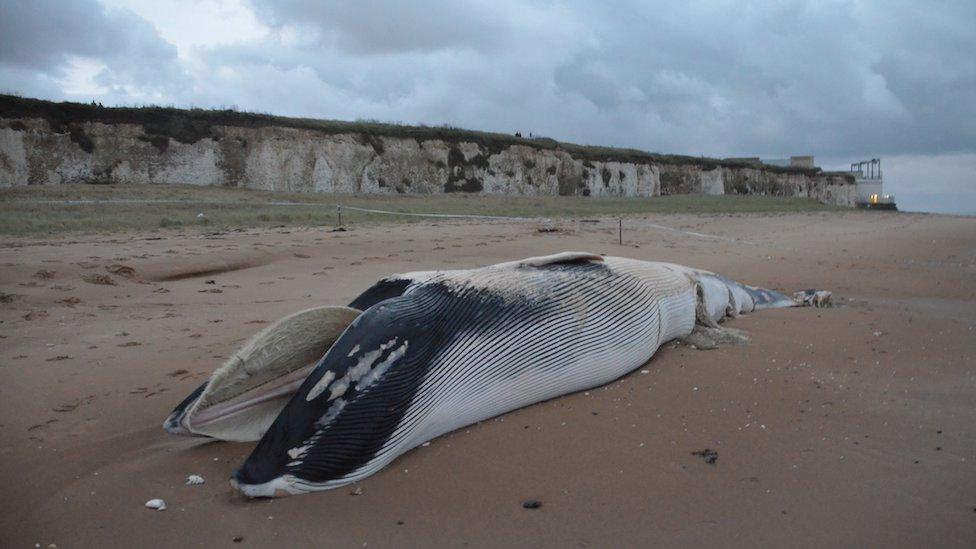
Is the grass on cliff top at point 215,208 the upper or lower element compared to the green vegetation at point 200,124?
lower

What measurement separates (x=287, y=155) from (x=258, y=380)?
75.8 ft

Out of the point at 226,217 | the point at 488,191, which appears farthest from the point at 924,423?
the point at 488,191

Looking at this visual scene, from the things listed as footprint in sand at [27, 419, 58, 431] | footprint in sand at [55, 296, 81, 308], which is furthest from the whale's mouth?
footprint in sand at [55, 296, 81, 308]

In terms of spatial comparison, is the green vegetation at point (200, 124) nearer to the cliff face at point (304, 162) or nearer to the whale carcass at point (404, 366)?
the cliff face at point (304, 162)

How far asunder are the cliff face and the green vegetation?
0.30 ft

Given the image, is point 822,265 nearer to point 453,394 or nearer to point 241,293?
point 241,293

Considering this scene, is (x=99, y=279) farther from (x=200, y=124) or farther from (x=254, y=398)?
(x=200, y=124)

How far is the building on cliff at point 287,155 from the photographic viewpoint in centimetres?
2088

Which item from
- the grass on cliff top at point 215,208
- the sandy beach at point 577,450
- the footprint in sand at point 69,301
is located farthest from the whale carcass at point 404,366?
the grass on cliff top at point 215,208

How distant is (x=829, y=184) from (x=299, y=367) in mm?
52391

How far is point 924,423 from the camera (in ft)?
11.4

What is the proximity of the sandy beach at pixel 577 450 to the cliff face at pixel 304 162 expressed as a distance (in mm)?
16859

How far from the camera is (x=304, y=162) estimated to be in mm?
25328

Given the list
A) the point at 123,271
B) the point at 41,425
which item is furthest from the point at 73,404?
the point at 123,271
